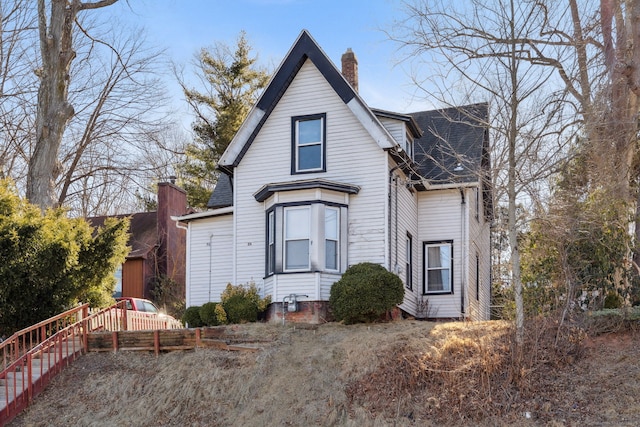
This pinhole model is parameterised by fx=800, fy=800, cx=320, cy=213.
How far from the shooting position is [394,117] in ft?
75.4

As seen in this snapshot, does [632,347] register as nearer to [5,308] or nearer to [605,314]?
[605,314]

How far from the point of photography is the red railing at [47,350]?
1630cm

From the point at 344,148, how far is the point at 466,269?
5174 millimetres

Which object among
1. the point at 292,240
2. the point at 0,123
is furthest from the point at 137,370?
the point at 0,123

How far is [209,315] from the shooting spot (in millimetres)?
22016

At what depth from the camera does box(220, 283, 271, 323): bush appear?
831 inches

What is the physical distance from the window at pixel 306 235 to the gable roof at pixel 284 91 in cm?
229

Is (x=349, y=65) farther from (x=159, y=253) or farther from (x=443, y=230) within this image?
(x=159, y=253)

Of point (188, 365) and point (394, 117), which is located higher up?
point (394, 117)

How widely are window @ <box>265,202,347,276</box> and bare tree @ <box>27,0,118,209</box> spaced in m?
7.39

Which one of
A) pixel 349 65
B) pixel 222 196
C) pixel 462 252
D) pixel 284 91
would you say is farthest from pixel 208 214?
pixel 462 252

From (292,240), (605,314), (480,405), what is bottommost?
(480,405)

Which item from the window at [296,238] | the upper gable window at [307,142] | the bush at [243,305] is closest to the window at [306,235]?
the window at [296,238]

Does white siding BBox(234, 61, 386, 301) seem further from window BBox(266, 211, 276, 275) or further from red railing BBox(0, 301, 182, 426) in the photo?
red railing BBox(0, 301, 182, 426)
